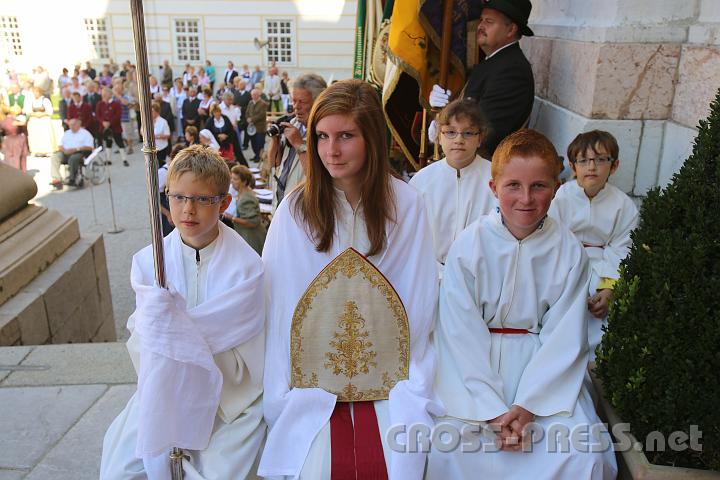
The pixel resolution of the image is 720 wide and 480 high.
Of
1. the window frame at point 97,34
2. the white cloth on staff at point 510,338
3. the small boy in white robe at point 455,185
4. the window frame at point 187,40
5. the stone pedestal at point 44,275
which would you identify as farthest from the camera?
the window frame at point 97,34

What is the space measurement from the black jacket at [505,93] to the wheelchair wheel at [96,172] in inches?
444

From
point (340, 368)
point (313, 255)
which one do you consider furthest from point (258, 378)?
point (313, 255)

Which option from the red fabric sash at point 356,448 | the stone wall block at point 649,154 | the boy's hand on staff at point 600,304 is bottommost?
the red fabric sash at point 356,448

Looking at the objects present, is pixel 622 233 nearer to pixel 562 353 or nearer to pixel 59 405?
pixel 562 353

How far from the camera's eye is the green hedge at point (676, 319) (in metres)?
1.98

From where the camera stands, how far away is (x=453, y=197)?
3.49 m

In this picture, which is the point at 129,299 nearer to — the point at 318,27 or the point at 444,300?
the point at 444,300

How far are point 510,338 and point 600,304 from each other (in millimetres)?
481

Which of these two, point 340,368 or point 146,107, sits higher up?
point 146,107

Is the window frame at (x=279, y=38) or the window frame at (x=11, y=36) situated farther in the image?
the window frame at (x=11, y=36)

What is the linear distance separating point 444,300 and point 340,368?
0.48 meters

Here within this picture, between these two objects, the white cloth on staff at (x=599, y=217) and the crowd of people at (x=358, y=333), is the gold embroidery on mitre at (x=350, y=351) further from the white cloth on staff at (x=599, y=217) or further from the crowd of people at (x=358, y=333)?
the white cloth on staff at (x=599, y=217)

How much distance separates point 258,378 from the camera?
2.50 m

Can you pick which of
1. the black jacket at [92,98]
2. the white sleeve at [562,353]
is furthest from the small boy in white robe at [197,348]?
the black jacket at [92,98]
